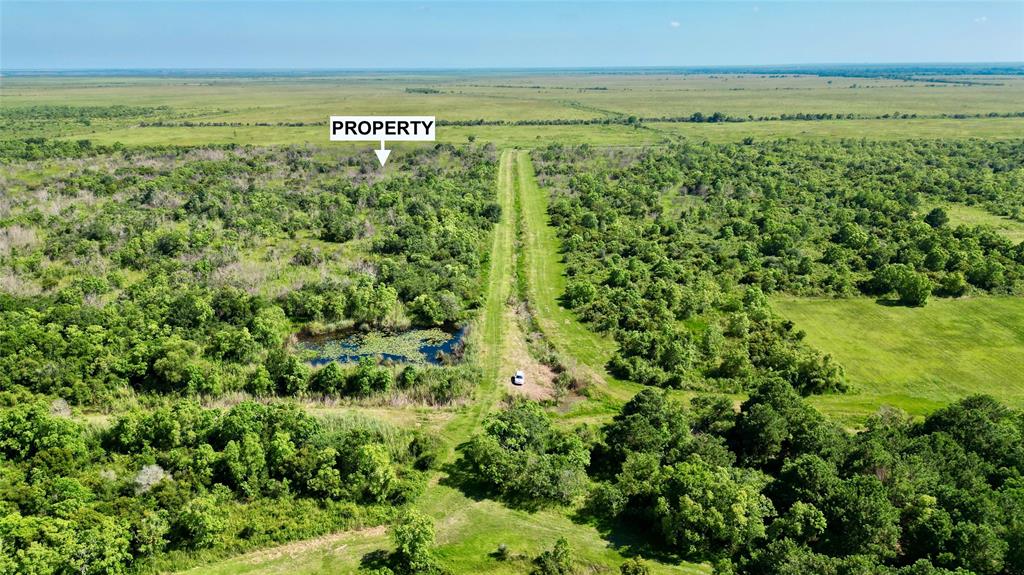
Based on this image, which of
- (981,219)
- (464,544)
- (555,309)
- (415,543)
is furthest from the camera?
(981,219)

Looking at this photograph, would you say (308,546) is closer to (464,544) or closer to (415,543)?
(415,543)

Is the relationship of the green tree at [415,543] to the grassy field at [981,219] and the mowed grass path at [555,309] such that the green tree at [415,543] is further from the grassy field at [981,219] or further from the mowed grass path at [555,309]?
the grassy field at [981,219]

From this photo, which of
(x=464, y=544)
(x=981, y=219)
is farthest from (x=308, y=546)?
(x=981, y=219)

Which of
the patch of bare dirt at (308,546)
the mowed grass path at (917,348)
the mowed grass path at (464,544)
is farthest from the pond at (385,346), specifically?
the mowed grass path at (917,348)

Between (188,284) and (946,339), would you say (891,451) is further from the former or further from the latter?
(188,284)

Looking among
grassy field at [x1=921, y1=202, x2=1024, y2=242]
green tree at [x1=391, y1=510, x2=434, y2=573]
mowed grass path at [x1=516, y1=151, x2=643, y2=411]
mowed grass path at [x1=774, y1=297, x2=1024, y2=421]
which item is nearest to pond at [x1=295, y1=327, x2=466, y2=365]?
mowed grass path at [x1=516, y1=151, x2=643, y2=411]
